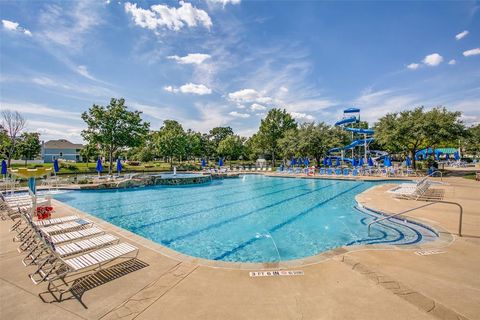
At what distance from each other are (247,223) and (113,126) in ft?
87.3

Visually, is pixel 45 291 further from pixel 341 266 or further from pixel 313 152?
pixel 313 152

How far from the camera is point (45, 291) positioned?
3.87 m

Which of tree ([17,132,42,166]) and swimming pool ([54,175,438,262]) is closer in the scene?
swimming pool ([54,175,438,262])

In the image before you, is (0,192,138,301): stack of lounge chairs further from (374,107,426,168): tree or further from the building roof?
the building roof

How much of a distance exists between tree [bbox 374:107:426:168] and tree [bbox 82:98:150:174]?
3072 cm

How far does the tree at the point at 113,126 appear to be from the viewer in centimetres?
2883

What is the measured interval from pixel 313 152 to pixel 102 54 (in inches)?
1226

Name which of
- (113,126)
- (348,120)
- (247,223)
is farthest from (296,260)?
(348,120)

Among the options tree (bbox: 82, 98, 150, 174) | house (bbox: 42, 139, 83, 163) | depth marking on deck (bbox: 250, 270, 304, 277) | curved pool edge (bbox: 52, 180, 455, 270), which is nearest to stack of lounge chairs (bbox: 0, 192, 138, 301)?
curved pool edge (bbox: 52, 180, 455, 270)

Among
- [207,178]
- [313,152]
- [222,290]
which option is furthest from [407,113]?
[222,290]

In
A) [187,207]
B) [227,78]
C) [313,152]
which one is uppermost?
→ [227,78]

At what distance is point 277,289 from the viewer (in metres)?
3.84

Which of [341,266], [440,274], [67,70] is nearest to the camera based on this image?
[440,274]

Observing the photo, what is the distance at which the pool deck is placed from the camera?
3.24m
